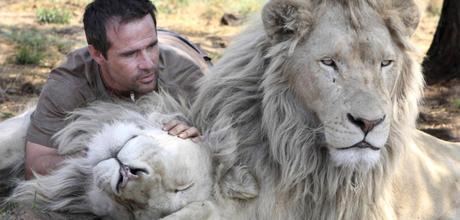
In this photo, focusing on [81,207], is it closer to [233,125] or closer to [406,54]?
[233,125]

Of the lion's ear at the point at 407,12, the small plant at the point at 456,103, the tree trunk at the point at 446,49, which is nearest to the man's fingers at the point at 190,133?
the lion's ear at the point at 407,12

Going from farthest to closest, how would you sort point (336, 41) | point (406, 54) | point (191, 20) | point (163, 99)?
point (191, 20)
point (163, 99)
point (406, 54)
point (336, 41)

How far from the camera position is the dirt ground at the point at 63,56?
22.8 ft

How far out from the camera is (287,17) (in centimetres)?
369

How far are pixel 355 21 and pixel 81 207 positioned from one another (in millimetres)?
1673

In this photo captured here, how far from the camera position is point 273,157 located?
3879mm

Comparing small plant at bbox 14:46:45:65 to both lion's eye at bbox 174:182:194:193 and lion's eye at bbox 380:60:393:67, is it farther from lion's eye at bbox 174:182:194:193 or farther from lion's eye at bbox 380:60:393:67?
lion's eye at bbox 380:60:393:67

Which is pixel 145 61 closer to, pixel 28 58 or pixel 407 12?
pixel 407 12

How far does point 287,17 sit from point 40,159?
1608 mm

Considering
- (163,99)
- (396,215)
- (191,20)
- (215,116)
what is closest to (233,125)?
(215,116)

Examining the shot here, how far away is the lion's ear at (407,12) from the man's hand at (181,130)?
3.71 feet

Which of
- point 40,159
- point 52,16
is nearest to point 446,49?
point 40,159

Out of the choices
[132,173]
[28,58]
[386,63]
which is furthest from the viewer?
[28,58]

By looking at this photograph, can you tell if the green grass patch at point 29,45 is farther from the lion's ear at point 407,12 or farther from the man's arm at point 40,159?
the lion's ear at point 407,12
